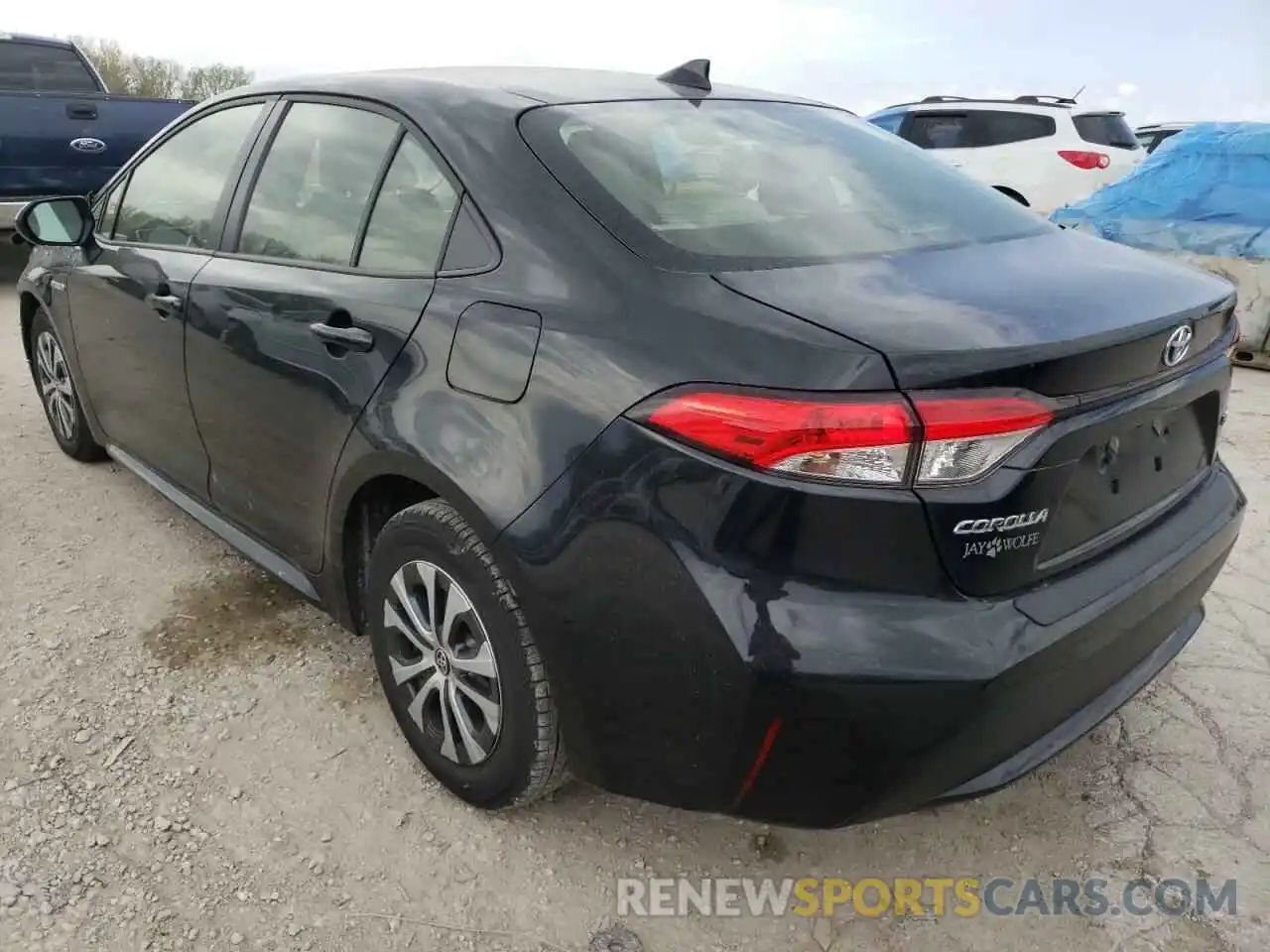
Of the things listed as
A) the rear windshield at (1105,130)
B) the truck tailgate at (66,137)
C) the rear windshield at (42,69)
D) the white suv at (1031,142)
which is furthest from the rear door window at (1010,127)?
the rear windshield at (42,69)

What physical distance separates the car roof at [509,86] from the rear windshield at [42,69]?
23.2 ft

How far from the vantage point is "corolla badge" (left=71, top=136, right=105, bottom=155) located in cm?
727

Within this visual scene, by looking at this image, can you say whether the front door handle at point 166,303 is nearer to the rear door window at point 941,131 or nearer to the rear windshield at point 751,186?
the rear windshield at point 751,186

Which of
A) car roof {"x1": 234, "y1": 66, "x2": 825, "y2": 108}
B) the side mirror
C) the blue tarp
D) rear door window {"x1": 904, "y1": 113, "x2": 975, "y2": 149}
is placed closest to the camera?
car roof {"x1": 234, "y1": 66, "x2": 825, "y2": 108}

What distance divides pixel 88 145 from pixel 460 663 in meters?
7.07

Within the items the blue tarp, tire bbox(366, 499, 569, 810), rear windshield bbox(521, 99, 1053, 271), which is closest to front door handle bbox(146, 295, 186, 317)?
tire bbox(366, 499, 569, 810)

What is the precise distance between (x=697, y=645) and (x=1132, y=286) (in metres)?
1.11

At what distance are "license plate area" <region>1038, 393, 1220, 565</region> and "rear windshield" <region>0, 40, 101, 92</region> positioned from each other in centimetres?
896

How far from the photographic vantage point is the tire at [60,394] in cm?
397

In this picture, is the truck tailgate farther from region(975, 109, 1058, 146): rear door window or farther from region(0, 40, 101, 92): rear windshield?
region(975, 109, 1058, 146): rear door window

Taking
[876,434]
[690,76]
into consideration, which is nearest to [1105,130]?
[690,76]

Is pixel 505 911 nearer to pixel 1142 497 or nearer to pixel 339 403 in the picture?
pixel 339 403

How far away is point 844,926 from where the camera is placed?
6.50ft

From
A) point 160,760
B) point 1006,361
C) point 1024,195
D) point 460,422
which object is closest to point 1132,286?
point 1006,361
